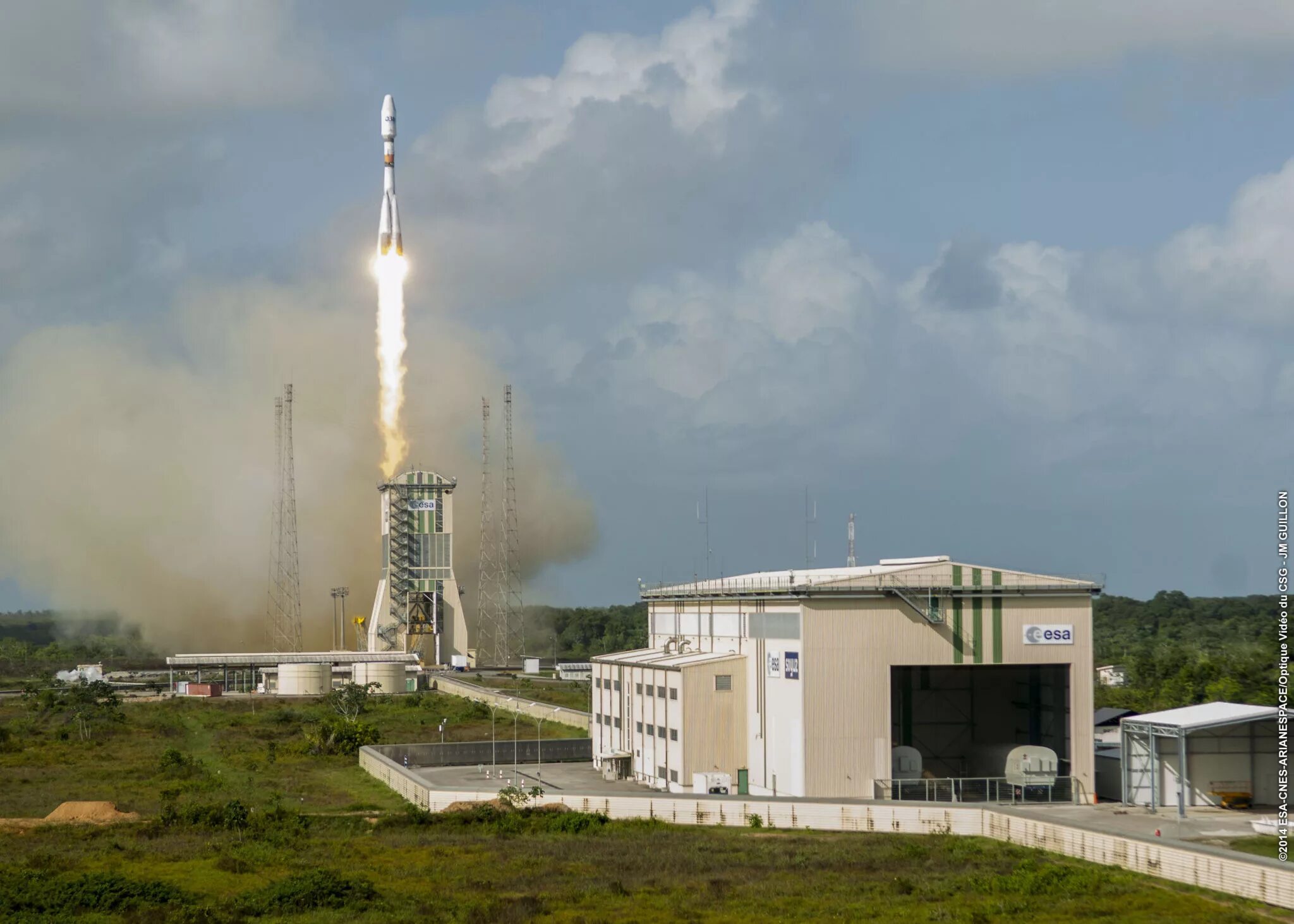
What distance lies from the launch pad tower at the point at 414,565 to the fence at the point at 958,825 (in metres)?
63.2

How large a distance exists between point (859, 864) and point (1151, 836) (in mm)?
7545

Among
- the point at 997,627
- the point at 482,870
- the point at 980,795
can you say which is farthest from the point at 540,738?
the point at 482,870

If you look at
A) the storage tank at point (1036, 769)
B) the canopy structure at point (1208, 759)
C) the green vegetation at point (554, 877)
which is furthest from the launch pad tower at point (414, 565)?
the canopy structure at point (1208, 759)

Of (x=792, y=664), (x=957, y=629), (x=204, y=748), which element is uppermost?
(x=957, y=629)

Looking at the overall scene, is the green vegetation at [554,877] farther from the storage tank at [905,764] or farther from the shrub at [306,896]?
the storage tank at [905,764]

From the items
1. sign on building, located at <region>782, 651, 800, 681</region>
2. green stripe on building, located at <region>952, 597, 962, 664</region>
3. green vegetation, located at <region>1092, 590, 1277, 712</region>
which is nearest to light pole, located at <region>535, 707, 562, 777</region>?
sign on building, located at <region>782, 651, 800, 681</region>

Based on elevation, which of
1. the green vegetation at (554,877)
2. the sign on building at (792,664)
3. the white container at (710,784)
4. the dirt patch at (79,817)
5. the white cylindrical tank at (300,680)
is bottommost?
the green vegetation at (554,877)

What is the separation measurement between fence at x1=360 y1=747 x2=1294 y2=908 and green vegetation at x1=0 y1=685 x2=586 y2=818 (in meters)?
6.24

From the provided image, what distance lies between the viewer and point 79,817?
48594mm

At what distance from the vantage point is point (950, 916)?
32.4 m

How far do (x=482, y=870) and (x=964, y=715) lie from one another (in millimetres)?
24631

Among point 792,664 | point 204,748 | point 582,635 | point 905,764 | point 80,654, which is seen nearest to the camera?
point 792,664

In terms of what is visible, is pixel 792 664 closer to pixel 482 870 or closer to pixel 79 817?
pixel 482 870

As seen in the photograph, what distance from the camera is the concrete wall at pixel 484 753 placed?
6450 cm
